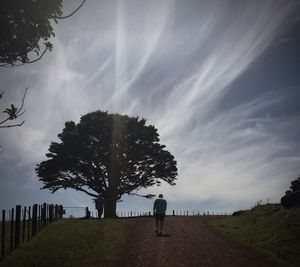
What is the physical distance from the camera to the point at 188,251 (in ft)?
64.1

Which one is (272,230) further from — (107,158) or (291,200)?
(107,158)

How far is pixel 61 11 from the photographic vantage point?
11.7 metres

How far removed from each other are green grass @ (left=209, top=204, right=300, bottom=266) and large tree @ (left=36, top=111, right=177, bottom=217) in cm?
2780

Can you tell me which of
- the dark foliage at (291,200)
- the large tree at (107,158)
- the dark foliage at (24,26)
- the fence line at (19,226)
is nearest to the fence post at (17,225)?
the fence line at (19,226)

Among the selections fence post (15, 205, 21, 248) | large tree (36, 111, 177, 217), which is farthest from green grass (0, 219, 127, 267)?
large tree (36, 111, 177, 217)

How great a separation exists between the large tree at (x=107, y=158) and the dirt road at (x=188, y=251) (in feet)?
106

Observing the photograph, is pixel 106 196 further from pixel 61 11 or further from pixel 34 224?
pixel 61 11

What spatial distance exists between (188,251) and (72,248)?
5664 mm

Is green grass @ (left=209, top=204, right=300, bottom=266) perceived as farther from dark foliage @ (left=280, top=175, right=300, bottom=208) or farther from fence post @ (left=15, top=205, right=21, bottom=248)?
fence post @ (left=15, top=205, right=21, bottom=248)

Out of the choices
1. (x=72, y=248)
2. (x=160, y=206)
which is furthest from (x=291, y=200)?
(x=72, y=248)

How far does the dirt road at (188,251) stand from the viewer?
17406 millimetres

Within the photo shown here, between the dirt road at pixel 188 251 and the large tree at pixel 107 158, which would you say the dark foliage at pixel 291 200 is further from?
the large tree at pixel 107 158

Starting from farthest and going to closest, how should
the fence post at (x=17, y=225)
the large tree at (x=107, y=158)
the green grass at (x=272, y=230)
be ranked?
the large tree at (x=107, y=158) → the green grass at (x=272, y=230) → the fence post at (x=17, y=225)

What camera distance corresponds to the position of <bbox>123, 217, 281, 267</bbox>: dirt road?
1741 centimetres
